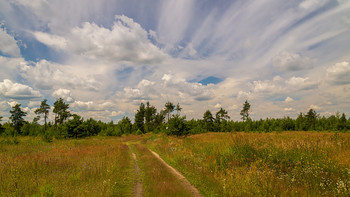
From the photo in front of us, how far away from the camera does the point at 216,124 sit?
70.9 metres

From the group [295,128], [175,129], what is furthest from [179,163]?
[295,128]

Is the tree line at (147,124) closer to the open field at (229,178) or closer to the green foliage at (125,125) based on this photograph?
the green foliage at (125,125)

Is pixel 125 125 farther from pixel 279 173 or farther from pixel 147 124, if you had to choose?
pixel 279 173

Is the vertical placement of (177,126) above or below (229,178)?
above

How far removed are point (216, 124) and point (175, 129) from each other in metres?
43.5

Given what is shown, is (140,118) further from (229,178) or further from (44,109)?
(229,178)

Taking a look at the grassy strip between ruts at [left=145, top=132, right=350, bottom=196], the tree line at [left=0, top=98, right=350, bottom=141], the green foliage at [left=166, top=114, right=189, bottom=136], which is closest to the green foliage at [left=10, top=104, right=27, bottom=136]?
the tree line at [left=0, top=98, right=350, bottom=141]

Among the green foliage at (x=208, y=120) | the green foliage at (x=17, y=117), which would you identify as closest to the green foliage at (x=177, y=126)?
the green foliage at (x=208, y=120)

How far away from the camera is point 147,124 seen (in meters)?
75.8

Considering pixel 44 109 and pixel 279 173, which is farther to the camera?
pixel 44 109

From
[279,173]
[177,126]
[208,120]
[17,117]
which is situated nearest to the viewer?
[279,173]

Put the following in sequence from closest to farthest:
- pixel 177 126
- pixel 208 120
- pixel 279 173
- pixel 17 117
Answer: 1. pixel 279 173
2. pixel 177 126
3. pixel 17 117
4. pixel 208 120

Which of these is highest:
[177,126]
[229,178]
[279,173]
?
[177,126]

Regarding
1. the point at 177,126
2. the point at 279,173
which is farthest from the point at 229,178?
the point at 177,126
